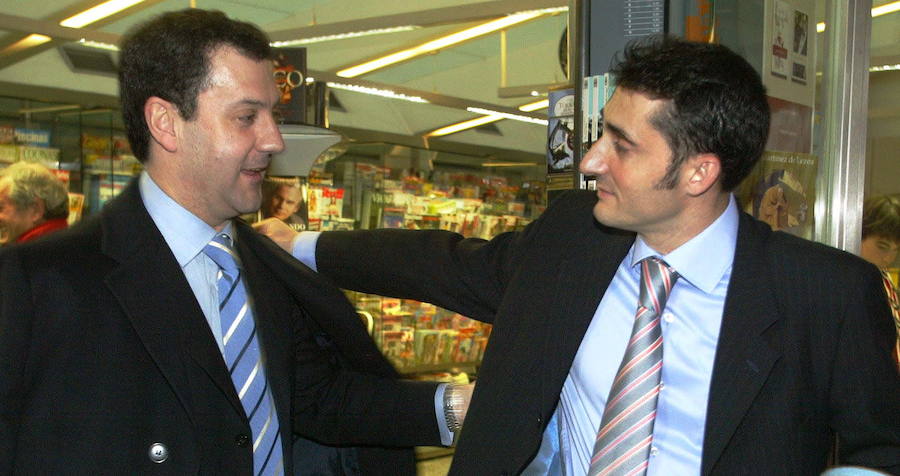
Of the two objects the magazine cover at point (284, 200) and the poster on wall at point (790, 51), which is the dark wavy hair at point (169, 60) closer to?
the poster on wall at point (790, 51)

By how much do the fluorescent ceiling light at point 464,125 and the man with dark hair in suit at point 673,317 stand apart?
6.72m

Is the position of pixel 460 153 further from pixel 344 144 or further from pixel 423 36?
pixel 423 36

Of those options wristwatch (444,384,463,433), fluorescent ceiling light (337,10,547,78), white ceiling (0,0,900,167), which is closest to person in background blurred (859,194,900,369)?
wristwatch (444,384,463,433)

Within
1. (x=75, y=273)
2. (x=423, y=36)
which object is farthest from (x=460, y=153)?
(x=75, y=273)

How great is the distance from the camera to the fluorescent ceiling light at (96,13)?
7801mm

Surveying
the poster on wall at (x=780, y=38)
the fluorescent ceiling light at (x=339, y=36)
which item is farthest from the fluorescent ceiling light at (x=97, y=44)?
the poster on wall at (x=780, y=38)

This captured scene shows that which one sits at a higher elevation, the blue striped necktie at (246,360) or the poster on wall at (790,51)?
the poster on wall at (790,51)

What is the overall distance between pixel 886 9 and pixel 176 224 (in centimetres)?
351

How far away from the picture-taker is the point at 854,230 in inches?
138

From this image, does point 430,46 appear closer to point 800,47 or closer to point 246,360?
point 800,47

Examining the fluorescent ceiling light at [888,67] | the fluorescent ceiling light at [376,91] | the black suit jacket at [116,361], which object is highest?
the fluorescent ceiling light at [376,91]

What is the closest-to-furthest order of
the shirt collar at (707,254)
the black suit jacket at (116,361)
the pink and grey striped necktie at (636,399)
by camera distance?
the black suit jacket at (116,361), the pink and grey striped necktie at (636,399), the shirt collar at (707,254)

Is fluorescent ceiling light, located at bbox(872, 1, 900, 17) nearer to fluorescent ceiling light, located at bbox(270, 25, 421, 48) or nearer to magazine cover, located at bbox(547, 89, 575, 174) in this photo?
magazine cover, located at bbox(547, 89, 575, 174)

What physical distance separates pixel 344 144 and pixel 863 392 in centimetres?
460
